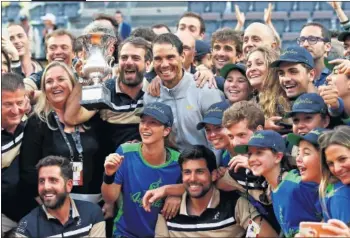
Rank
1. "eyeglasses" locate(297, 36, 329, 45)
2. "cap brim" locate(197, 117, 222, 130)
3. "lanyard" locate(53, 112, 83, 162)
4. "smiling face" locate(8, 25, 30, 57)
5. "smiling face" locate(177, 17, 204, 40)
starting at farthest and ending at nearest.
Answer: "smiling face" locate(177, 17, 204, 40) → "smiling face" locate(8, 25, 30, 57) → "eyeglasses" locate(297, 36, 329, 45) → "lanyard" locate(53, 112, 83, 162) → "cap brim" locate(197, 117, 222, 130)

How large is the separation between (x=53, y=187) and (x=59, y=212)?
0.18 metres

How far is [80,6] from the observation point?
47.5 ft

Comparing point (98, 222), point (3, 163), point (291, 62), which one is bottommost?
point (98, 222)

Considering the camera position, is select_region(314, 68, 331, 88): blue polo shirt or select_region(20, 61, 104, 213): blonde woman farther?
select_region(314, 68, 331, 88): blue polo shirt

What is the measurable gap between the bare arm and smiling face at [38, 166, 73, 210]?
1.46ft

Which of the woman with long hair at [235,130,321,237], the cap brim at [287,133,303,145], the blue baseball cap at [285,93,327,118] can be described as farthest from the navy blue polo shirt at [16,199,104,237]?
the blue baseball cap at [285,93,327,118]

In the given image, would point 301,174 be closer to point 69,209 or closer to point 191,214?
point 191,214

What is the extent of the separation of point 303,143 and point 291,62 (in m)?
0.83

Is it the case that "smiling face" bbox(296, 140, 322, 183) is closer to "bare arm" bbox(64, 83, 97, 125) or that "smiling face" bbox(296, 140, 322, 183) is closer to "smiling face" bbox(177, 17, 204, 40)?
"bare arm" bbox(64, 83, 97, 125)

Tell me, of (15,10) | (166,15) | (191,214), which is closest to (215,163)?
(191,214)

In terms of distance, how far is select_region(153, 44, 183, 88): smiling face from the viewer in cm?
755

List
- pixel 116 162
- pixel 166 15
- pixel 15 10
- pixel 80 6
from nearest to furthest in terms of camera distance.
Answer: pixel 116 162 < pixel 166 15 < pixel 80 6 < pixel 15 10

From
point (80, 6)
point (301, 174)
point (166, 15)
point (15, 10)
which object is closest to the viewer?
point (301, 174)

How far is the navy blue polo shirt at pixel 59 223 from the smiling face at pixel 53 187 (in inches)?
3.2
